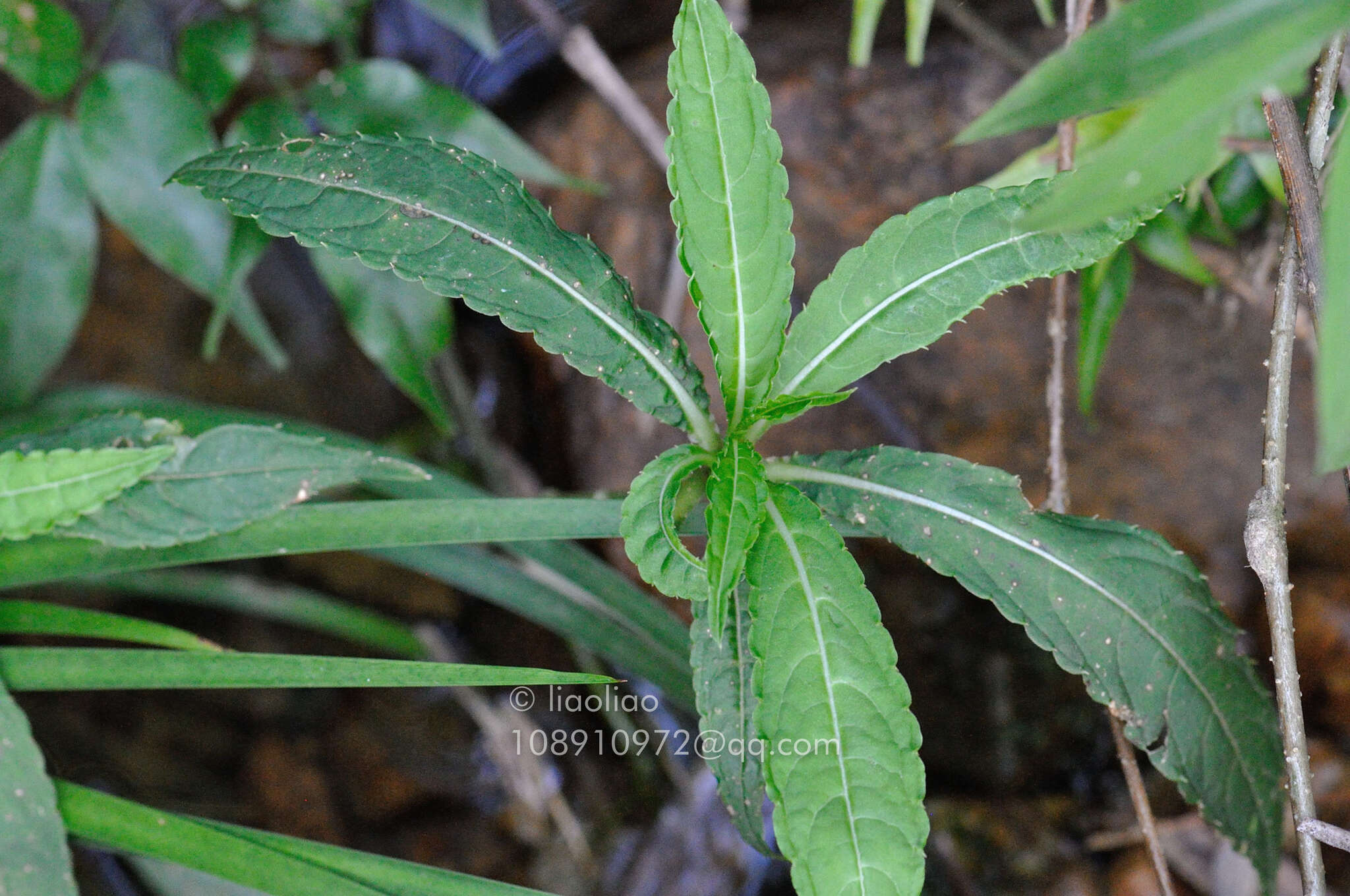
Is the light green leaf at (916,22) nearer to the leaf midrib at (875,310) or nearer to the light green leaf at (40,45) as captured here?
the leaf midrib at (875,310)

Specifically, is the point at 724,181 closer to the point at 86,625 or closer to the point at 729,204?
the point at 729,204

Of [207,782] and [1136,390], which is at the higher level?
[1136,390]

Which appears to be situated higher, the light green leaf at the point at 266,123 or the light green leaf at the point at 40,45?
the light green leaf at the point at 40,45

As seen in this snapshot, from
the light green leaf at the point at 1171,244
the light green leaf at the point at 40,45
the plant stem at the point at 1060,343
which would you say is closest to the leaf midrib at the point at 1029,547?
the plant stem at the point at 1060,343

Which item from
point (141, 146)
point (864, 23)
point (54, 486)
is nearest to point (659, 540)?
point (54, 486)

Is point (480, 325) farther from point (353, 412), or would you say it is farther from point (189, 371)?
point (189, 371)

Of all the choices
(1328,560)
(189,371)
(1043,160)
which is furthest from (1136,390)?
(189,371)
